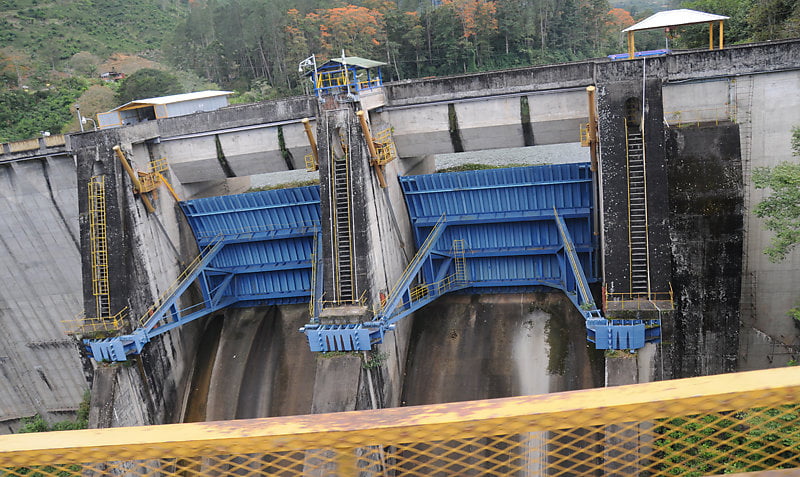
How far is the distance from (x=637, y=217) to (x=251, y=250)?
10.6 m

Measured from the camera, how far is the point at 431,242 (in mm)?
16141

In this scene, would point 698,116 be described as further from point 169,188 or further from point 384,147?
point 169,188

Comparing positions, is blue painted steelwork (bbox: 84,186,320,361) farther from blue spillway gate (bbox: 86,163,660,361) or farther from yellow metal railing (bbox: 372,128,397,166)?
yellow metal railing (bbox: 372,128,397,166)

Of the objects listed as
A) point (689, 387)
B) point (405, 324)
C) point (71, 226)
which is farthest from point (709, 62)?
point (71, 226)

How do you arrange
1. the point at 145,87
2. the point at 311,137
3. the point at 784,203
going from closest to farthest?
the point at 784,203
the point at 311,137
the point at 145,87

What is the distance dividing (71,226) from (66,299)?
2.50 m

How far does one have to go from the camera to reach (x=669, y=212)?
40.9ft

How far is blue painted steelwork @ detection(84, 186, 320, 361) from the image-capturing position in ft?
55.4

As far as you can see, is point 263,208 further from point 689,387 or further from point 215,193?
point 689,387

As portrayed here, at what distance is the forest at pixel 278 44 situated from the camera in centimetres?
3753

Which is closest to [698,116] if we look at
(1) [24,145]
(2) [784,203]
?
(2) [784,203]

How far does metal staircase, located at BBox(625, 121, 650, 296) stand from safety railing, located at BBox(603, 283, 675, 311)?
113 millimetres

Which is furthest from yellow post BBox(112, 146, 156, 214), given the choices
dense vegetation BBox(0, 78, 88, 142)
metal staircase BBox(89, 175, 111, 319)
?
dense vegetation BBox(0, 78, 88, 142)

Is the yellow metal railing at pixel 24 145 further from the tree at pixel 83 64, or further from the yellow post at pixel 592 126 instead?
the tree at pixel 83 64
